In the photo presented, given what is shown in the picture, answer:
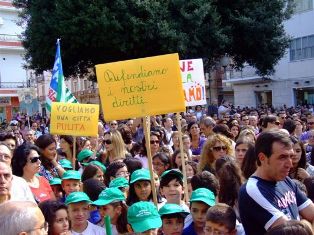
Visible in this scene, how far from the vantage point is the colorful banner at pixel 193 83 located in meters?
9.67

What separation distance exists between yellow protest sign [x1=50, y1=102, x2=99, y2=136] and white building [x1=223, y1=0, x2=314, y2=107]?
25.9 meters

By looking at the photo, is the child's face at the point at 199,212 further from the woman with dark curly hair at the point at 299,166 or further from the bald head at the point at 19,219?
the bald head at the point at 19,219

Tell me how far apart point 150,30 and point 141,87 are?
14.7 m

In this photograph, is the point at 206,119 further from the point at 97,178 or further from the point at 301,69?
the point at 301,69

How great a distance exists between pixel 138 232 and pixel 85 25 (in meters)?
16.8

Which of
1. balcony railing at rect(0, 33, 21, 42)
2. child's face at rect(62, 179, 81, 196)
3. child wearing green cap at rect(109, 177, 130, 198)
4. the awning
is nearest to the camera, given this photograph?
child wearing green cap at rect(109, 177, 130, 198)

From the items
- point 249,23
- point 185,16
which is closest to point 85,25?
point 185,16

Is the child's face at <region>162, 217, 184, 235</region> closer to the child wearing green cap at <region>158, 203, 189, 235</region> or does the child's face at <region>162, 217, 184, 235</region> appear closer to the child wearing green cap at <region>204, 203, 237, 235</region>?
the child wearing green cap at <region>158, 203, 189, 235</region>

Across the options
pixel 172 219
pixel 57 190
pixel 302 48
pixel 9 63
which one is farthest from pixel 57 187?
pixel 9 63

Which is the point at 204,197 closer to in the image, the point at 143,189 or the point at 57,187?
the point at 143,189

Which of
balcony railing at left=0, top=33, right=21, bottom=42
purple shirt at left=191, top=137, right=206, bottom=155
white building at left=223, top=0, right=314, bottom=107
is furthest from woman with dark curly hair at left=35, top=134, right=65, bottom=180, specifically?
balcony railing at left=0, top=33, right=21, bottom=42

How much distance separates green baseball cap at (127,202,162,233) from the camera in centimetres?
427

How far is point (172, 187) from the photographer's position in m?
5.30

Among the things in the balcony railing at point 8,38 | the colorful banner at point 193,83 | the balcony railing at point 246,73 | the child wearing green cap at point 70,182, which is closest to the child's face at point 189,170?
the child wearing green cap at point 70,182
